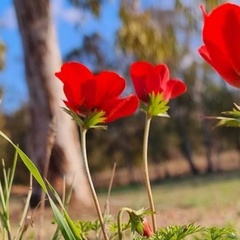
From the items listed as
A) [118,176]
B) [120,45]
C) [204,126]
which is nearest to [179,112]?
[204,126]

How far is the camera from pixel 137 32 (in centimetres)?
1321

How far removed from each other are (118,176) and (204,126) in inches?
215

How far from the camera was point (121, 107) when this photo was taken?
1243 millimetres

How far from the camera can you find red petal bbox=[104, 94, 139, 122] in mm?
1208

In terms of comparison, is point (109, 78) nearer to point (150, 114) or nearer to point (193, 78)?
point (150, 114)

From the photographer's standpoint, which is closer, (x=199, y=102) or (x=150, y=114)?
(x=150, y=114)

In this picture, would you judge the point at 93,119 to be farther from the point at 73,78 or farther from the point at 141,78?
the point at 141,78

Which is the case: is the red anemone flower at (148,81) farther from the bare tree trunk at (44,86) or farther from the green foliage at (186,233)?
the bare tree trunk at (44,86)

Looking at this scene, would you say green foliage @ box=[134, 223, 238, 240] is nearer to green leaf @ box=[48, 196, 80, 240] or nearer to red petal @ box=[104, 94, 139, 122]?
green leaf @ box=[48, 196, 80, 240]

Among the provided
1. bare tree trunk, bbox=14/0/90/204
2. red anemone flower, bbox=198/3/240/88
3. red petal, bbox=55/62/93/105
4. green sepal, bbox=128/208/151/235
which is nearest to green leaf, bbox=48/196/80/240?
green sepal, bbox=128/208/151/235

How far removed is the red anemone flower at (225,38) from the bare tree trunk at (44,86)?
337 inches

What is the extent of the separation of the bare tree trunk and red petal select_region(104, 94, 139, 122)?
27.3 ft

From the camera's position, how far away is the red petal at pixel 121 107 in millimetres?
1208

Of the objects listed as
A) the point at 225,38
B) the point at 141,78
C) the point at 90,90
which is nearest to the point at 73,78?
the point at 90,90
